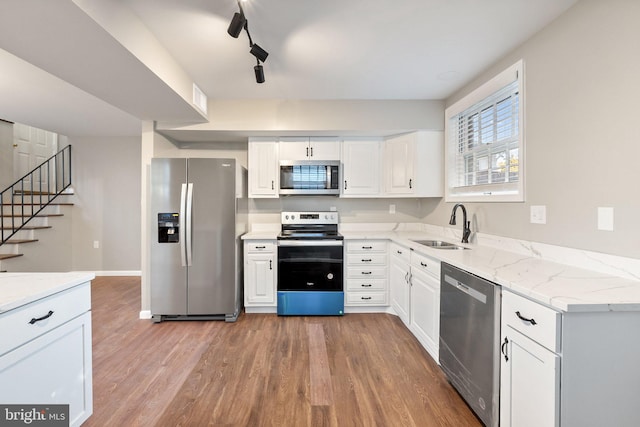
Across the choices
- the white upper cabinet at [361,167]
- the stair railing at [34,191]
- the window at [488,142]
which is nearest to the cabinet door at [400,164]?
the white upper cabinet at [361,167]

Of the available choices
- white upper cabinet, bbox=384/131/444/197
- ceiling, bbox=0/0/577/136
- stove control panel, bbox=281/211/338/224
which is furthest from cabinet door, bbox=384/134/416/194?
stove control panel, bbox=281/211/338/224

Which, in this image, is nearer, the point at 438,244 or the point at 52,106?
the point at 438,244

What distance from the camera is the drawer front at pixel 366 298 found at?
322cm

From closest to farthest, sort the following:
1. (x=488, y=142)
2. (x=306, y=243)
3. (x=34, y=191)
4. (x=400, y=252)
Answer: (x=488, y=142)
(x=400, y=252)
(x=306, y=243)
(x=34, y=191)

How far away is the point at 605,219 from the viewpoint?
4.89ft

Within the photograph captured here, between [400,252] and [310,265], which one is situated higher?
[400,252]

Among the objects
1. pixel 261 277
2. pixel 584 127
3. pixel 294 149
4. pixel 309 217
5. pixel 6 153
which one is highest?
pixel 6 153

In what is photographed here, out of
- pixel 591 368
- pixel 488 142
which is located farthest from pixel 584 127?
pixel 591 368

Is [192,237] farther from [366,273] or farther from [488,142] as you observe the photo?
[488,142]

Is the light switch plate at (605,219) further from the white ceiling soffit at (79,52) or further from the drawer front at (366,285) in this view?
the white ceiling soffit at (79,52)

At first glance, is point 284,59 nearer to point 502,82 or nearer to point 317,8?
point 317,8

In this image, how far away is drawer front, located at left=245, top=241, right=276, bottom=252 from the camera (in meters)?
3.18

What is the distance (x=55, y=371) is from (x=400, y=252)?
269 centimetres

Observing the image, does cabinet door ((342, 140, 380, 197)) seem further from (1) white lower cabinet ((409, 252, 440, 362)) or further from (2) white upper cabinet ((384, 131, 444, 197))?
(1) white lower cabinet ((409, 252, 440, 362))
